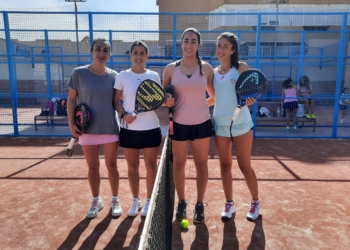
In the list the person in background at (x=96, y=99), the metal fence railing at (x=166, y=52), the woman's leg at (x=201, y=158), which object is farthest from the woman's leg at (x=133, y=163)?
the metal fence railing at (x=166, y=52)

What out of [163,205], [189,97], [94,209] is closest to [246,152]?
[189,97]

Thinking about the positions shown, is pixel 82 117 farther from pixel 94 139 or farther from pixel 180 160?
pixel 180 160

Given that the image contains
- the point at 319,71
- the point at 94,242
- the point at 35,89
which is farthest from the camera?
the point at 319,71

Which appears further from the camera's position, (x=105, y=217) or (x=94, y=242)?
(x=105, y=217)

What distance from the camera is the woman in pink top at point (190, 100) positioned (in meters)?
3.01

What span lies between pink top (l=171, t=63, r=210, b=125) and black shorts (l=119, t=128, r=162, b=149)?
326 millimetres

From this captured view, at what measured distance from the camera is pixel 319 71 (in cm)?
1409

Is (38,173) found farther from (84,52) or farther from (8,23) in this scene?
(84,52)

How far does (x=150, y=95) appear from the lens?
2963 millimetres

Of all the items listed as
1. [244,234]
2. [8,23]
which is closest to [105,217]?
[244,234]

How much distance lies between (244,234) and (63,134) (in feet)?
21.9

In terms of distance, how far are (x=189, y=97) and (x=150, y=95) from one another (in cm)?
41

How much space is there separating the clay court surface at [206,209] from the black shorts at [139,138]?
0.91 meters

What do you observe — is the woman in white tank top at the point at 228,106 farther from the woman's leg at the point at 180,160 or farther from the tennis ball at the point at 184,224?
the tennis ball at the point at 184,224
